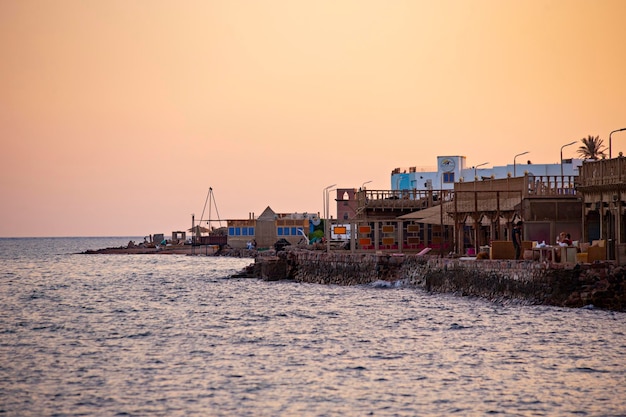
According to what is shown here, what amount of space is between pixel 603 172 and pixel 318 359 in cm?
2252

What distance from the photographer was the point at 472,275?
50.3 m

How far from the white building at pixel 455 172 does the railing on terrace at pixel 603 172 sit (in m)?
45.5

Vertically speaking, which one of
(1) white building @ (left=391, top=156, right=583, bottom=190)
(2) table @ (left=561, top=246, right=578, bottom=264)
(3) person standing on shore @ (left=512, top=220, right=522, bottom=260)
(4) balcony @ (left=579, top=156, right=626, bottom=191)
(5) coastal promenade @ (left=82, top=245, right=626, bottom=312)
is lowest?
(5) coastal promenade @ (left=82, top=245, right=626, bottom=312)

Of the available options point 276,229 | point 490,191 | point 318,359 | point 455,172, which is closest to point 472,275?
point 490,191

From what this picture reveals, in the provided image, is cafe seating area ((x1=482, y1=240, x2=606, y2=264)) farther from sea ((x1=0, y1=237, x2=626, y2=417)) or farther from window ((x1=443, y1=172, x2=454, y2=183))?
window ((x1=443, y1=172, x2=454, y2=183))

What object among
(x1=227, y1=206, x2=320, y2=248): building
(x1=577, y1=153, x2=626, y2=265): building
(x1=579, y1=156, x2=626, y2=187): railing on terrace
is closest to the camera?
(x1=577, y1=153, x2=626, y2=265): building

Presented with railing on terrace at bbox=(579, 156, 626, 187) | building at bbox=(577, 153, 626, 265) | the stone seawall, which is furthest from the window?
railing on terrace at bbox=(579, 156, 626, 187)

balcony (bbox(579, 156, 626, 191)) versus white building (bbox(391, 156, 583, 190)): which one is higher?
white building (bbox(391, 156, 583, 190))

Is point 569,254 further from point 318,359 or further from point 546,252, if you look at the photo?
point 318,359

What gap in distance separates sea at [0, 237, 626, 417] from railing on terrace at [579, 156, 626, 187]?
7628mm

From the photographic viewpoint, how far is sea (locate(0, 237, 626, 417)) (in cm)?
2328

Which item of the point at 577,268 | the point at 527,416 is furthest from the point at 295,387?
the point at 577,268

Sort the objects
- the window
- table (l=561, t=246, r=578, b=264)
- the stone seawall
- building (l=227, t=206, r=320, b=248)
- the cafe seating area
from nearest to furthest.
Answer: the stone seawall, the cafe seating area, table (l=561, t=246, r=578, b=264), the window, building (l=227, t=206, r=320, b=248)

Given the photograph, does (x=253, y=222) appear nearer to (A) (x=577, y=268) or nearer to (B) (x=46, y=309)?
(B) (x=46, y=309)
